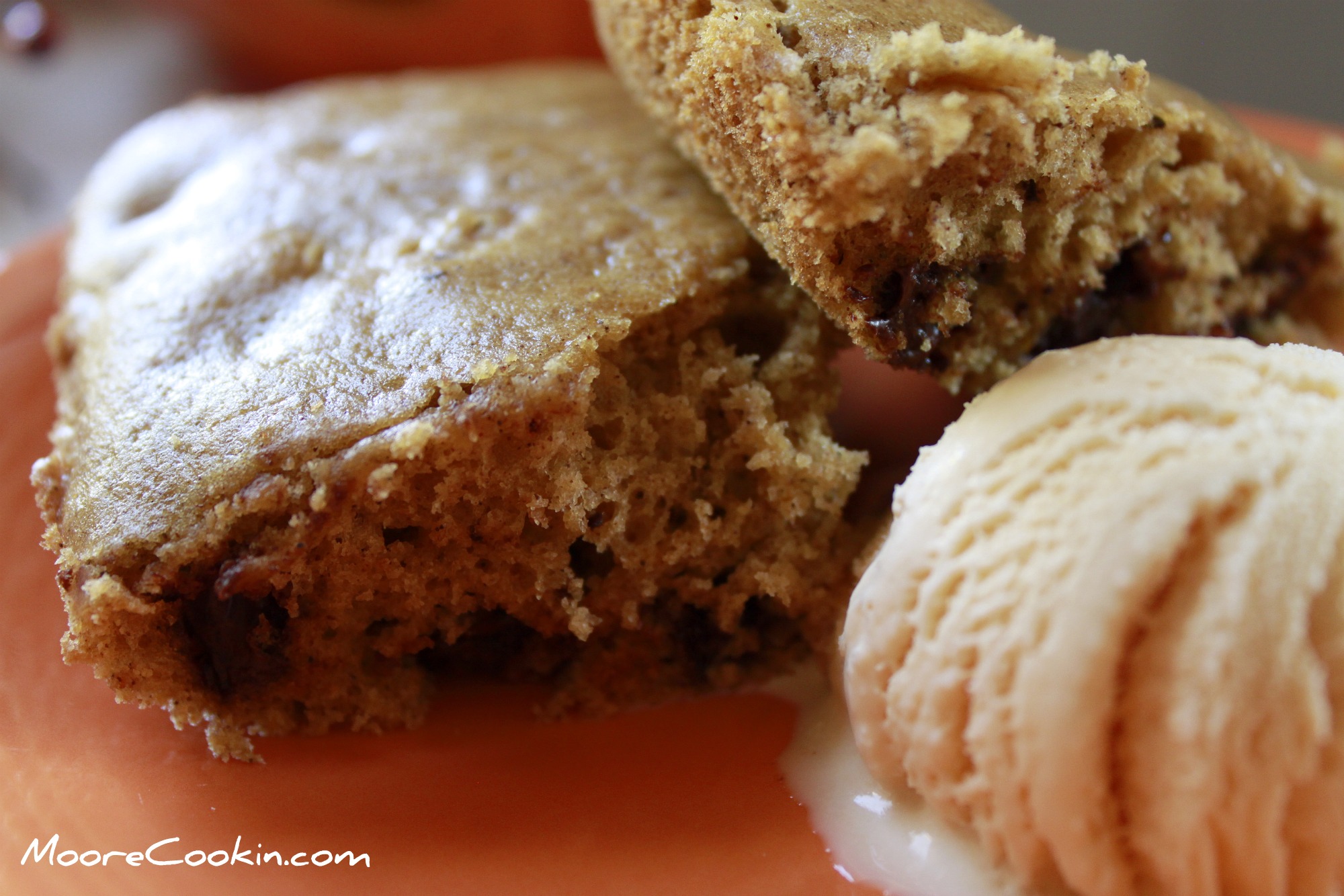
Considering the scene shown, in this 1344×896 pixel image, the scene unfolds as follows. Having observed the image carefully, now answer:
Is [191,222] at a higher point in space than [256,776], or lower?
higher

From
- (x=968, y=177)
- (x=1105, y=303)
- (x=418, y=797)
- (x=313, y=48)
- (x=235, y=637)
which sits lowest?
(x=418, y=797)

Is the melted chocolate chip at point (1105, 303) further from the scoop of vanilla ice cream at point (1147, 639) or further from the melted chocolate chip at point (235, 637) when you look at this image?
the melted chocolate chip at point (235, 637)

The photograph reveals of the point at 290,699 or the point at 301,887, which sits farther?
the point at 290,699

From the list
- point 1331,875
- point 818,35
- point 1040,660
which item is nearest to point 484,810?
point 1040,660

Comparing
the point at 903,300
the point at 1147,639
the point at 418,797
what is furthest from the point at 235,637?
the point at 1147,639

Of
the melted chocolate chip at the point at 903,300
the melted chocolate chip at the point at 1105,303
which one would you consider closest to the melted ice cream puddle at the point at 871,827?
the melted chocolate chip at the point at 903,300

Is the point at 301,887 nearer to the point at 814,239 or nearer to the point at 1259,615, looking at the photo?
the point at 814,239

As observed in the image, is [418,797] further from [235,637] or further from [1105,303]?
[1105,303]
